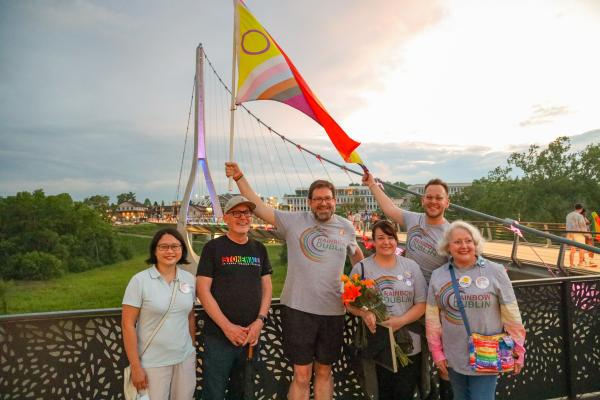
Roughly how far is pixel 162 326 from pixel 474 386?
1.87 m

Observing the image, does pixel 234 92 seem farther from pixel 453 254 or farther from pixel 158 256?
pixel 453 254

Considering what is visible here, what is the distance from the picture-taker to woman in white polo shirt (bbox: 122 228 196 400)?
2242mm

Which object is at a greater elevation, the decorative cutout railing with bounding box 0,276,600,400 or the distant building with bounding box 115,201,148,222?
the distant building with bounding box 115,201,148,222

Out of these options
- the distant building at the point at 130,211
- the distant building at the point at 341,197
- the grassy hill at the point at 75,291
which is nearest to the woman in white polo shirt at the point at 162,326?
the grassy hill at the point at 75,291

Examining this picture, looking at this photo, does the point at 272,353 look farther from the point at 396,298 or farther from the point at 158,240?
the point at 158,240

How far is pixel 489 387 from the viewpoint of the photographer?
2.33 meters

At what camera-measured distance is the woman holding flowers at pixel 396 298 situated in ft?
8.36

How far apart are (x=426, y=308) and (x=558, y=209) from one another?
38767 millimetres

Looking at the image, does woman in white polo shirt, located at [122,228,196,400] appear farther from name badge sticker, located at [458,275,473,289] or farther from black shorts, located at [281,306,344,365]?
name badge sticker, located at [458,275,473,289]

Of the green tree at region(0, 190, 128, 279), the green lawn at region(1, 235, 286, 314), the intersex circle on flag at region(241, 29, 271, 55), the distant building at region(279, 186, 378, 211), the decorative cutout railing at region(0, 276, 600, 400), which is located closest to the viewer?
the decorative cutout railing at region(0, 276, 600, 400)

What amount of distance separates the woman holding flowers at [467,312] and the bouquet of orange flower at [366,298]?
217 millimetres

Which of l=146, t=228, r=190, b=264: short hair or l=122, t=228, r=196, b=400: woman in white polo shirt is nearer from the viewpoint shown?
l=122, t=228, r=196, b=400: woman in white polo shirt

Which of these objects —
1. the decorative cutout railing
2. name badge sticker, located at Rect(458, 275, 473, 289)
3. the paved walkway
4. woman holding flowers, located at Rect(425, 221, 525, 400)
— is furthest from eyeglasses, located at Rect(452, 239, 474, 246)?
the paved walkway

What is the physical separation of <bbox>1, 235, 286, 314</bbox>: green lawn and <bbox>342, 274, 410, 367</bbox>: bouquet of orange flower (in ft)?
79.6
